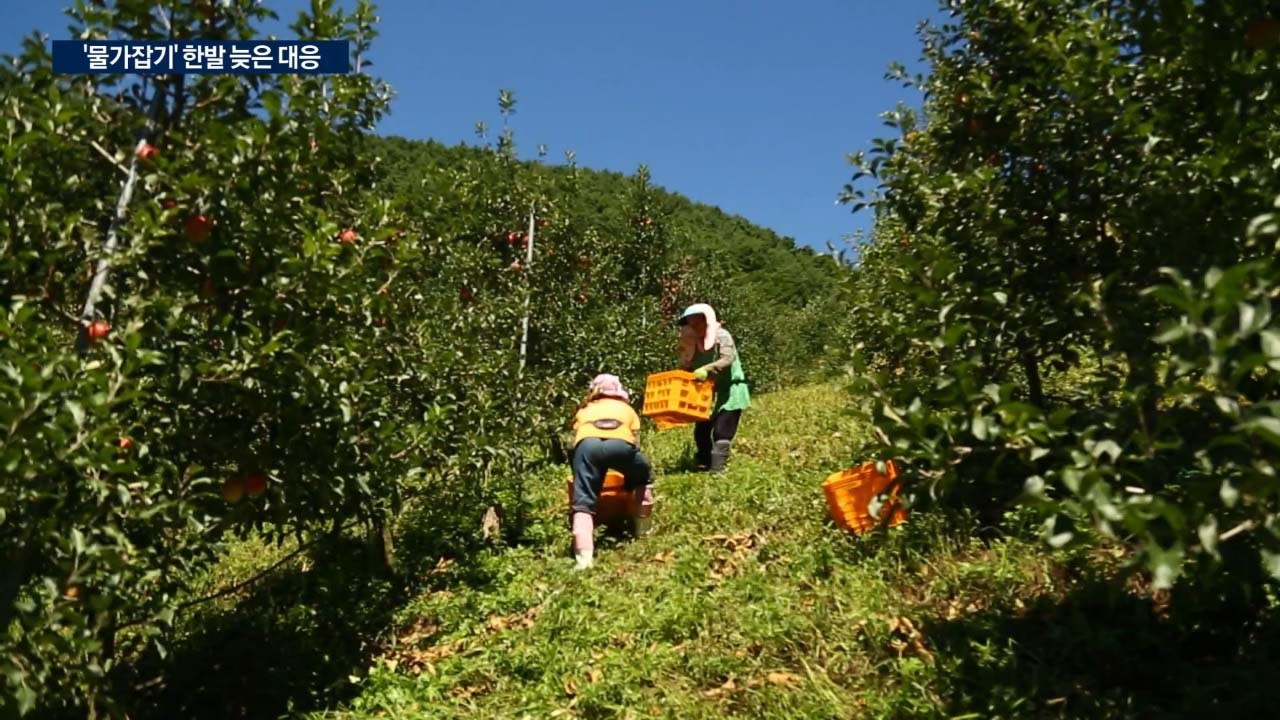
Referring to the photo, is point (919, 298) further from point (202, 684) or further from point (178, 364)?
point (202, 684)

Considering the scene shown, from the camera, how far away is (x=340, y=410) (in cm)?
455

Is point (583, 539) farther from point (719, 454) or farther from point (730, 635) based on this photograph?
point (719, 454)

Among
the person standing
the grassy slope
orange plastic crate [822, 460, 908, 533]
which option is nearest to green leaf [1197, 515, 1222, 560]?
the grassy slope

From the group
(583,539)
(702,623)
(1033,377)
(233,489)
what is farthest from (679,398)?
(233,489)

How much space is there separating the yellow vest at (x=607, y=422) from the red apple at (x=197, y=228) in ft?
10.2

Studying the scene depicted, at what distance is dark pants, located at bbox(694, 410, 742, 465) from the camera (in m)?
8.34

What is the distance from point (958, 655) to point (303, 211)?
12.8ft

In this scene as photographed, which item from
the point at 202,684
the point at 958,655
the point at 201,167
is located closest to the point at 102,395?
the point at 201,167

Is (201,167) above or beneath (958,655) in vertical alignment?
above

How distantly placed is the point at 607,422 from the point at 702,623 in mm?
1868

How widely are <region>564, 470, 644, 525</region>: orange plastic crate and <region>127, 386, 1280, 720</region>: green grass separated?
28cm

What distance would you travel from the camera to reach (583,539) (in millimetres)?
6113

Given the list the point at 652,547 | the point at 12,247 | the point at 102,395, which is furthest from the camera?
the point at 652,547

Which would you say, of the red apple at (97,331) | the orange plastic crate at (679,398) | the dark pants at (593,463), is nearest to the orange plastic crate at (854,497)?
the dark pants at (593,463)
